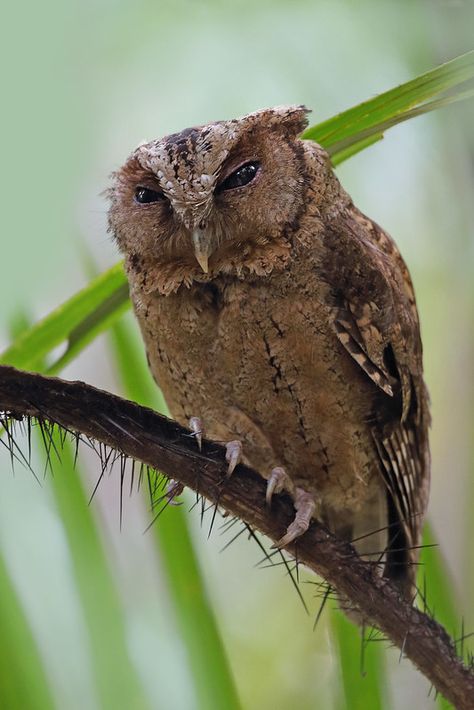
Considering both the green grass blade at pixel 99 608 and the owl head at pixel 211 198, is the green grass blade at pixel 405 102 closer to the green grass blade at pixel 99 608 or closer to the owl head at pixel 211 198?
the owl head at pixel 211 198

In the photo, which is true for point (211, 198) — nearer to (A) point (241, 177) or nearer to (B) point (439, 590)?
(A) point (241, 177)

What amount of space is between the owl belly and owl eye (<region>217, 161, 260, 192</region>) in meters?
0.23

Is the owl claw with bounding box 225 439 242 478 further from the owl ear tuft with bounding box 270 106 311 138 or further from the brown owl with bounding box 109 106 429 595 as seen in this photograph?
the owl ear tuft with bounding box 270 106 311 138

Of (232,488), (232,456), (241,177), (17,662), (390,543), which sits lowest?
(17,662)

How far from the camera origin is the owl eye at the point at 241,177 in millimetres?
1805

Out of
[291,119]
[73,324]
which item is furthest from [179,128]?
[73,324]

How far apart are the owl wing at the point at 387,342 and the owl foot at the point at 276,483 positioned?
319mm

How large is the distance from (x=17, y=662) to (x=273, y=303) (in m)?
0.89

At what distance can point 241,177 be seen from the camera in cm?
182

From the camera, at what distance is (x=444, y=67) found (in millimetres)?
1396

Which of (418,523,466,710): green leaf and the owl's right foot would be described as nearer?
the owl's right foot

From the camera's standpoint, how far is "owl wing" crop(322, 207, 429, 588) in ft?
6.20

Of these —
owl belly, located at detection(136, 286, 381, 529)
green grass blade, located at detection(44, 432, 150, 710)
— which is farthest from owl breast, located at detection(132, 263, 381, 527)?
green grass blade, located at detection(44, 432, 150, 710)

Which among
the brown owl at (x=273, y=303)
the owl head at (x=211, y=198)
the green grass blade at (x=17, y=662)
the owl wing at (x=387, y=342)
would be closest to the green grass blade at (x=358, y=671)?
the brown owl at (x=273, y=303)
